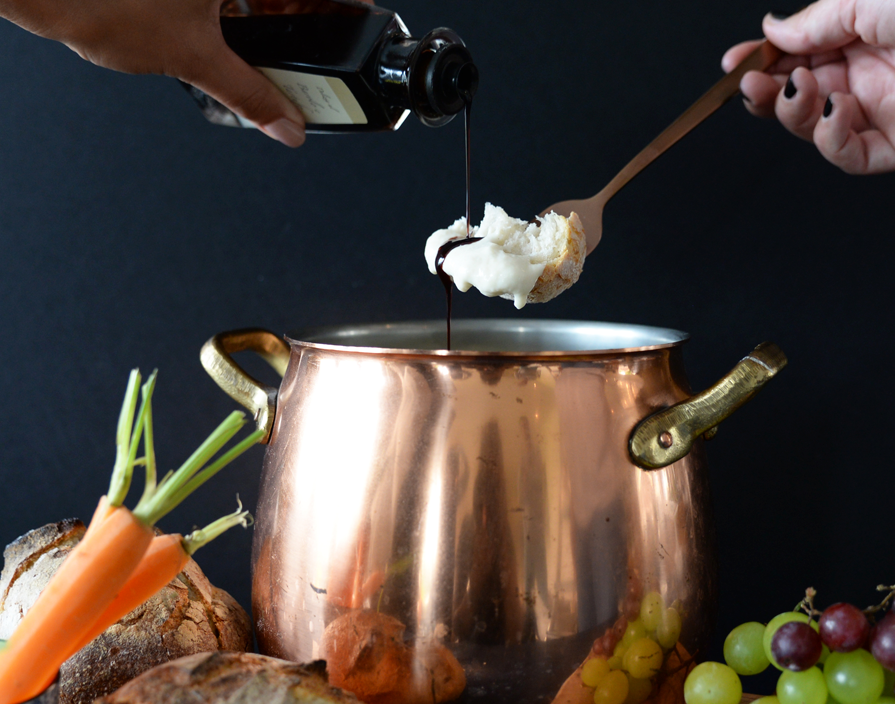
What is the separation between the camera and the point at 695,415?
0.74 m

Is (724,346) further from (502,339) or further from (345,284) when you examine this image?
(345,284)

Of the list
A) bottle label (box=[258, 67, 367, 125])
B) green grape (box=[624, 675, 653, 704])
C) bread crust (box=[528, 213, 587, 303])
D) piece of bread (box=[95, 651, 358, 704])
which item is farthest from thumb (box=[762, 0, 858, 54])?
piece of bread (box=[95, 651, 358, 704])

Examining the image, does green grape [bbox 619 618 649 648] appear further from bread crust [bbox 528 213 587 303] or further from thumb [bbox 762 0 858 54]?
thumb [bbox 762 0 858 54]

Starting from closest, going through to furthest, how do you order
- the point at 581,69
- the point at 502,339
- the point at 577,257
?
the point at 577,257 < the point at 502,339 < the point at 581,69

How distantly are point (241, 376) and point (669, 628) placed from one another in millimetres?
524

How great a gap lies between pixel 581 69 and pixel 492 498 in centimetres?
76

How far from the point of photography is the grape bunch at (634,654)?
0.70 metres

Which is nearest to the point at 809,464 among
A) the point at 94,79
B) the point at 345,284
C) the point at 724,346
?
the point at 724,346

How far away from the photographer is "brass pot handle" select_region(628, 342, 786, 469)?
721 mm

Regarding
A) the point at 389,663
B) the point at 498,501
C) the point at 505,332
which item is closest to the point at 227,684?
the point at 389,663

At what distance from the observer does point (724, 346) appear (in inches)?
46.8

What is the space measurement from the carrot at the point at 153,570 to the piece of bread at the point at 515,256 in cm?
33

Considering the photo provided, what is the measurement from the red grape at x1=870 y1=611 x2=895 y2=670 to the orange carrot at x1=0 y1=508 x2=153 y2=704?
65 cm

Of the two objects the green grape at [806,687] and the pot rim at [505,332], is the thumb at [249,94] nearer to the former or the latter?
the pot rim at [505,332]
